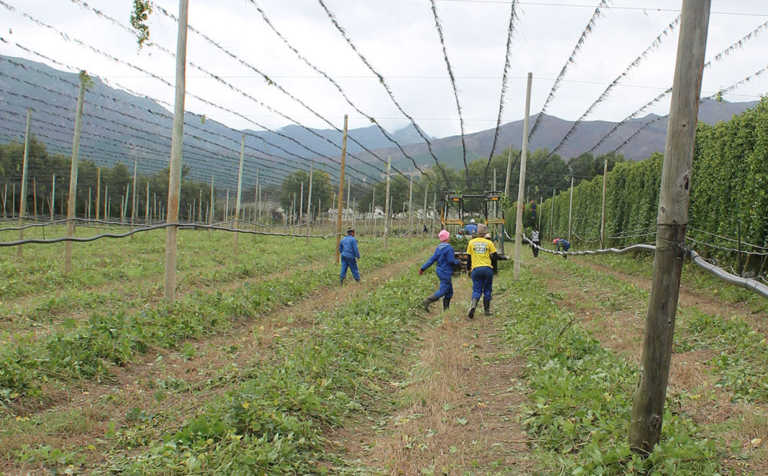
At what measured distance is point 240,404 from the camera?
15.1 ft

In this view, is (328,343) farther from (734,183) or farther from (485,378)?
(734,183)

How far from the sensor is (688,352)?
24.8 ft

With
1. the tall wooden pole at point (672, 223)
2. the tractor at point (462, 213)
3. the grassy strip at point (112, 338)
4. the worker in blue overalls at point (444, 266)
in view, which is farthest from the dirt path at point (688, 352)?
the grassy strip at point (112, 338)

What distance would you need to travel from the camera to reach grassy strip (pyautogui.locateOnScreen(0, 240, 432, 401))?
5.75 m

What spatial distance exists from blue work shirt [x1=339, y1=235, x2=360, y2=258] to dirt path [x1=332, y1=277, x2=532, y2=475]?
7789mm

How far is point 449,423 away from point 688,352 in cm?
467

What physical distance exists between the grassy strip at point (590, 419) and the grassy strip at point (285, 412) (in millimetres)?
1922

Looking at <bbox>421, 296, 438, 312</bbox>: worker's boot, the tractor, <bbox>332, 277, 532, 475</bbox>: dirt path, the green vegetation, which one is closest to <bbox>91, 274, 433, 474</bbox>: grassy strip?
<bbox>332, 277, 532, 475</bbox>: dirt path

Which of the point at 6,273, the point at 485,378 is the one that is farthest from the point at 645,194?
the point at 6,273

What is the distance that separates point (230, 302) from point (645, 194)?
1990cm

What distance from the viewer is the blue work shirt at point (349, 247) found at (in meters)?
15.6

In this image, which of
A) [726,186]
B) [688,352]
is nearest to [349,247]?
[688,352]

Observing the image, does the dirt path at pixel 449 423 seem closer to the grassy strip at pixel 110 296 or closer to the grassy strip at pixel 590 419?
the grassy strip at pixel 590 419

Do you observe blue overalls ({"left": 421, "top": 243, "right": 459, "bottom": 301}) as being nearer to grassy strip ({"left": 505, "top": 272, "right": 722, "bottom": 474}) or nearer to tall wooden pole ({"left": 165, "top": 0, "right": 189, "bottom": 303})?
grassy strip ({"left": 505, "top": 272, "right": 722, "bottom": 474})
